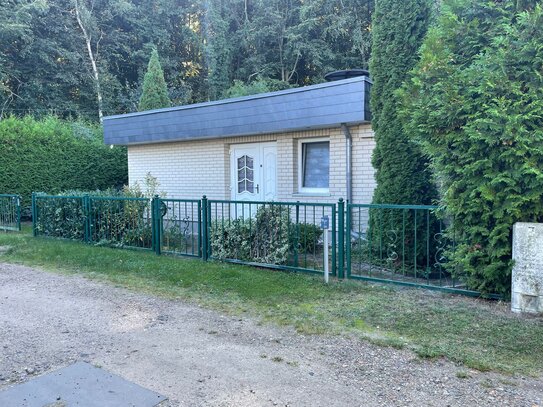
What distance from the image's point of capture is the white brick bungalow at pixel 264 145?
29.0 feet

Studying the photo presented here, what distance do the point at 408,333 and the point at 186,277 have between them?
11.1ft

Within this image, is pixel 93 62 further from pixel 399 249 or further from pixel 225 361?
pixel 225 361

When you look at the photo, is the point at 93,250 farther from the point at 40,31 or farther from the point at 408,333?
the point at 40,31

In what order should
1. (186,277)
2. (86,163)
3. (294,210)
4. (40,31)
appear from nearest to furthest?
1. (186,277)
2. (294,210)
3. (86,163)
4. (40,31)

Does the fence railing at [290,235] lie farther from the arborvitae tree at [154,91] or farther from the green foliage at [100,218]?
the arborvitae tree at [154,91]

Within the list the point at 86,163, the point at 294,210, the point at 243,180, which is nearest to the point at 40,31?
the point at 86,163

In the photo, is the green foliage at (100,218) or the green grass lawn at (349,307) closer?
the green grass lawn at (349,307)

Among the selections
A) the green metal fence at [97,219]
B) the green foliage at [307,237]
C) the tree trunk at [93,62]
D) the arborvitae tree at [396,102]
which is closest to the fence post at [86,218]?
the green metal fence at [97,219]

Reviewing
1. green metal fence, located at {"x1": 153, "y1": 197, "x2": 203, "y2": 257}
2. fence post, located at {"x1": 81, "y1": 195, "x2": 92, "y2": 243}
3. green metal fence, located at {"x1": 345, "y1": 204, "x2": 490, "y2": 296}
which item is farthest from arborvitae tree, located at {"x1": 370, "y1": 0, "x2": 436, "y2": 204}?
fence post, located at {"x1": 81, "y1": 195, "x2": 92, "y2": 243}

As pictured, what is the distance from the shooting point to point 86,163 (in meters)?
15.9

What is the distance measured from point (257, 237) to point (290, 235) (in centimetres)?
58

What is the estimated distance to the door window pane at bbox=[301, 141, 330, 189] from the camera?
9812 millimetres

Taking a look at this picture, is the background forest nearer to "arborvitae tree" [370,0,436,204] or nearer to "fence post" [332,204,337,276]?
"arborvitae tree" [370,0,436,204]

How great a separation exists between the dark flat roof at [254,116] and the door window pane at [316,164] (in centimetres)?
77
